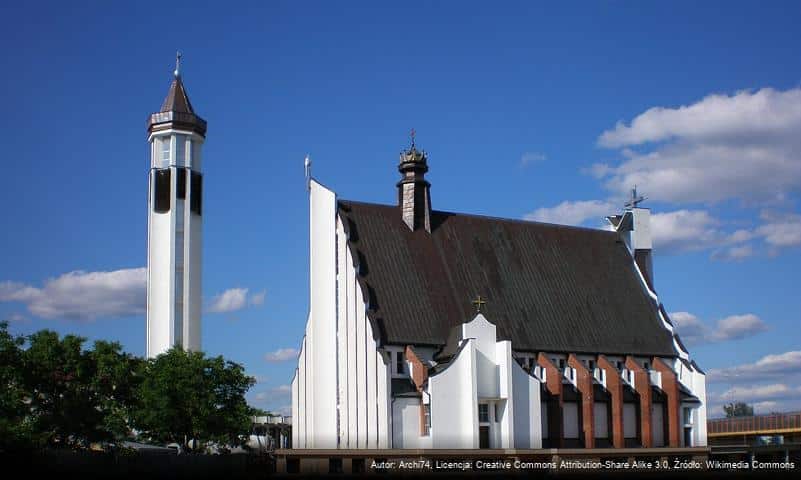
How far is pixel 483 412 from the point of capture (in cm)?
5031

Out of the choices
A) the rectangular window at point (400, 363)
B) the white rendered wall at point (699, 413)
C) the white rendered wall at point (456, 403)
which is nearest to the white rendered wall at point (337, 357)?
the rectangular window at point (400, 363)

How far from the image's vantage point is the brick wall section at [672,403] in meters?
56.9

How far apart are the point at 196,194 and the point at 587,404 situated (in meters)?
36.1

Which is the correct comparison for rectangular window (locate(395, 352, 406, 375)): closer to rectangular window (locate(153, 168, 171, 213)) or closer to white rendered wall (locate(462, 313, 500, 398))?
white rendered wall (locate(462, 313, 500, 398))

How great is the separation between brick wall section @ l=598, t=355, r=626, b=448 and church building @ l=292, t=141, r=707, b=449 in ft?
0.27

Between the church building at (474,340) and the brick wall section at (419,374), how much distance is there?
0.31 ft

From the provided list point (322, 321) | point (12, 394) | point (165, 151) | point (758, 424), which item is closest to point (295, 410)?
point (322, 321)

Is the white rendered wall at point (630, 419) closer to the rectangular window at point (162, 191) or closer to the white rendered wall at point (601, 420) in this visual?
the white rendered wall at point (601, 420)

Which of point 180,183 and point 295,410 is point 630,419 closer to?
point 295,410

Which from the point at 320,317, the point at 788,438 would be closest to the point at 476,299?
the point at 320,317

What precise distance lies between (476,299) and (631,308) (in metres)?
11.8

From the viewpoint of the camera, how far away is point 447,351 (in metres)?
51.5

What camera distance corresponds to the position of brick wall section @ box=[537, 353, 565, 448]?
5262 centimetres

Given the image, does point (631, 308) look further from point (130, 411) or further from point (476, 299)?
point (130, 411)
